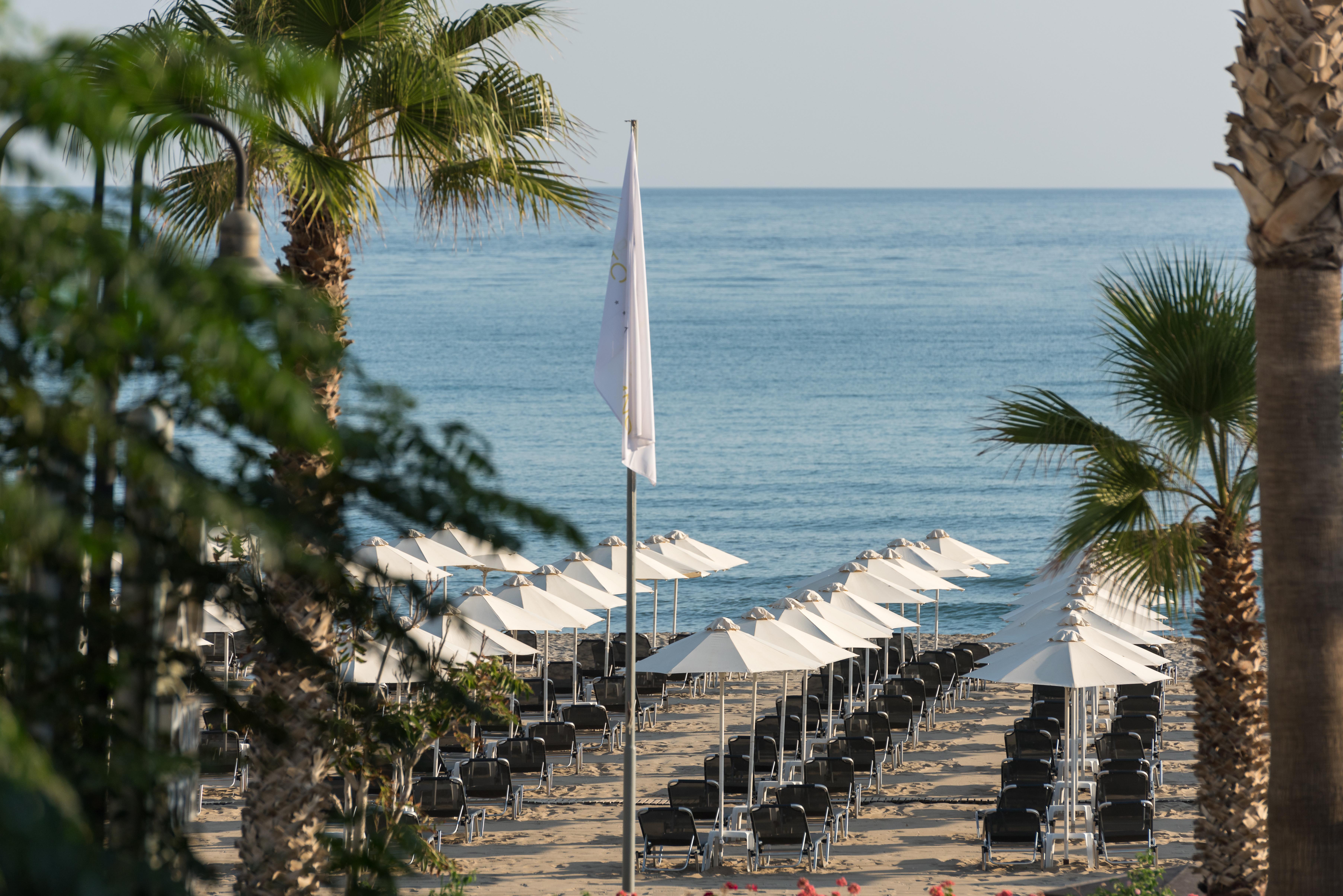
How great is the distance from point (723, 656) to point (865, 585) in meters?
6.05

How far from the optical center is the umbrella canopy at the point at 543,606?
16141 millimetres

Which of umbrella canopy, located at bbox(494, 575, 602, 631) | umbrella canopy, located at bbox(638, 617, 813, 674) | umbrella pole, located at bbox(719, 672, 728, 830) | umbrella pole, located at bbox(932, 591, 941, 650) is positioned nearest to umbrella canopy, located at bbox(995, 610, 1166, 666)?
umbrella canopy, located at bbox(638, 617, 813, 674)

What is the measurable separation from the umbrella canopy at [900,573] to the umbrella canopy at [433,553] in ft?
18.3

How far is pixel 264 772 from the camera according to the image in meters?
8.15

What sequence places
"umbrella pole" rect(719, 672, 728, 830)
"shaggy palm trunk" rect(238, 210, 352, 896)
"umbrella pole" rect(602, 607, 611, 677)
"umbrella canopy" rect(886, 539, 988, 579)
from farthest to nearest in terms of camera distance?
"umbrella canopy" rect(886, 539, 988, 579) < "umbrella pole" rect(602, 607, 611, 677) < "umbrella pole" rect(719, 672, 728, 830) < "shaggy palm trunk" rect(238, 210, 352, 896)

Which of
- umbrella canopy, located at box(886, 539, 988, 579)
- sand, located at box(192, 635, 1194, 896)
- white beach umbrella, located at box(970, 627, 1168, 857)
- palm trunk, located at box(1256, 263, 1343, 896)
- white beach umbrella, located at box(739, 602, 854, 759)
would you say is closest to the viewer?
palm trunk, located at box(1256, 263, 1343, 896)

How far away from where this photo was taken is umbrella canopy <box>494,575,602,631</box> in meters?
16.1

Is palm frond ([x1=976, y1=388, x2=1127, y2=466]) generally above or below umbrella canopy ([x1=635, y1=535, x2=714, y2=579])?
above

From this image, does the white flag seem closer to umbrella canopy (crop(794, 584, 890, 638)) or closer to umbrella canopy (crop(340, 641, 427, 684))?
umbrella canopy (crop(340, 641, 427, 684))

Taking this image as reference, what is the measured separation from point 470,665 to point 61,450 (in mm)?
6864

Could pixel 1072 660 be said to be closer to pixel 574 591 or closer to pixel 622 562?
pixel 574 591

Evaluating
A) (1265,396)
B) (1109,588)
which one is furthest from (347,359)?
(1109,588)

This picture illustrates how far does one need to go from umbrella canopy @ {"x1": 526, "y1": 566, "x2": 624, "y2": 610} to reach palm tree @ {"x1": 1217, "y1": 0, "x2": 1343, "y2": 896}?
37.5 feet

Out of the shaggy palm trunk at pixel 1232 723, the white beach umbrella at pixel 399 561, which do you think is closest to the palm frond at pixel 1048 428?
the shaggy palm trunk at pixel 1232 723
